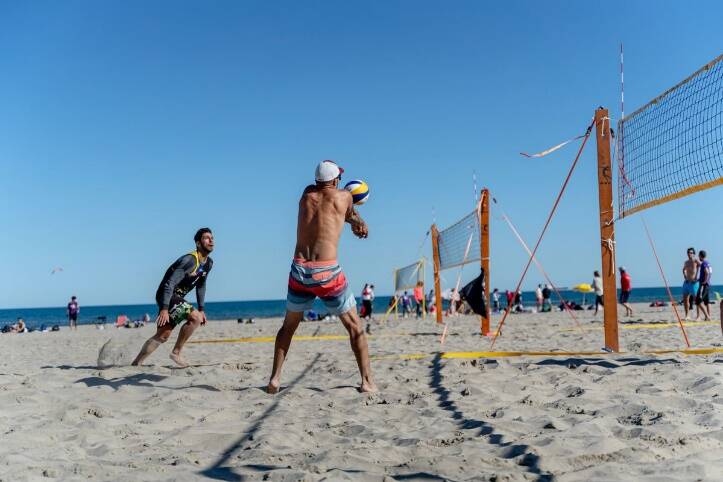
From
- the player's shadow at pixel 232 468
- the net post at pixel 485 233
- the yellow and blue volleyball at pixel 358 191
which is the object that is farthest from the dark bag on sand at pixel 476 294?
the player's shadow at pixel 232 468

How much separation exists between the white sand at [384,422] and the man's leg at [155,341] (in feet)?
0.39

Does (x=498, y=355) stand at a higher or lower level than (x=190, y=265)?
lower

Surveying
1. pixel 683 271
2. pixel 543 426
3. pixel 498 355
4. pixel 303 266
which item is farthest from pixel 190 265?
pixel 683 271

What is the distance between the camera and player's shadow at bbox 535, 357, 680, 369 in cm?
447

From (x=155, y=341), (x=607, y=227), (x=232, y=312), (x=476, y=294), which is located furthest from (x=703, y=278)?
(x=232, y=312)

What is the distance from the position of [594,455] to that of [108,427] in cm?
241

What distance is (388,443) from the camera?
2.61 metres

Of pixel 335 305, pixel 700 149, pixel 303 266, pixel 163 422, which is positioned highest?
pixel 700 149

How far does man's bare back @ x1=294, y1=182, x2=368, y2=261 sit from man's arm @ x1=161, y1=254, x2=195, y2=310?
1493 millimetres

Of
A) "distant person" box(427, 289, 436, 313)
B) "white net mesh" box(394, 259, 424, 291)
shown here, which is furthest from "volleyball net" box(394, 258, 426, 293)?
"distant person" box(427, 289, 436, 313)

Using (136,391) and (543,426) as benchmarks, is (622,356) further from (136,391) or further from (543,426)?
(136,391)

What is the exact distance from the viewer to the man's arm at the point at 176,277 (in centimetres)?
485

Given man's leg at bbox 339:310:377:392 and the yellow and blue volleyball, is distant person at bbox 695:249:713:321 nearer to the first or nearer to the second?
the yellow and blue volleyball

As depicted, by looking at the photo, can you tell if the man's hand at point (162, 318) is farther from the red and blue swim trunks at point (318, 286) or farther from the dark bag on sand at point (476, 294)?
the dark bag on sand at point (476, 294)
